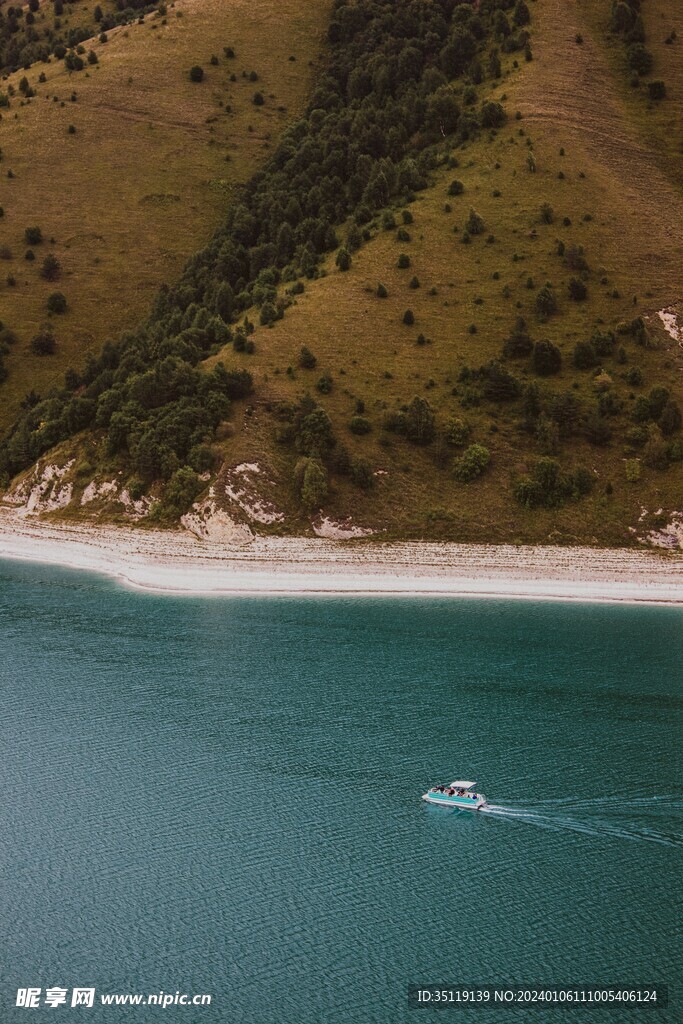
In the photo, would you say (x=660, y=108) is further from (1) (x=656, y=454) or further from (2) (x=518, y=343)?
(1) (x=656, y=454)

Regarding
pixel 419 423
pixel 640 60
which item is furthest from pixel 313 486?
pixel 640 60

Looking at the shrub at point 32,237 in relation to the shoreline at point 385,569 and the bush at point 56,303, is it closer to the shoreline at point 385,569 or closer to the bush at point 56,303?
the bush at point 56,303

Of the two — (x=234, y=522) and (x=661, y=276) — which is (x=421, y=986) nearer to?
(x=234, y=522)

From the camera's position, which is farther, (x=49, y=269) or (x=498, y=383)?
(x=49, y=269)

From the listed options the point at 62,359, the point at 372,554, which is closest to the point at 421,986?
the point at 372,554

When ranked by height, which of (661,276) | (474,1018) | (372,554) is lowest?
(474,1018)

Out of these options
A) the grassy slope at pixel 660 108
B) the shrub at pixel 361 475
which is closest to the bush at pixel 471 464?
the shrub at pixel 361 475
